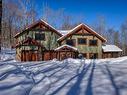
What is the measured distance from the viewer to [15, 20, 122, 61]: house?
137 feet

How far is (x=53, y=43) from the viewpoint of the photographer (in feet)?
145

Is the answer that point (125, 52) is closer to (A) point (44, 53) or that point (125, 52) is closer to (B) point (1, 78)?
(A) point (44, 53)

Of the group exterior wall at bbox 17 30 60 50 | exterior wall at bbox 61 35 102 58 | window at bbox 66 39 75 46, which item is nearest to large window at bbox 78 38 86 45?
exterior wall at bbox 61 35 102 58

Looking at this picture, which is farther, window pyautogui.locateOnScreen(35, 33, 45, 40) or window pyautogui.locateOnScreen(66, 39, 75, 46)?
window pyautogui.locateOnScreen(66, 39, 75, 46)

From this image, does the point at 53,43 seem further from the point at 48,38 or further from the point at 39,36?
the point at 39,36

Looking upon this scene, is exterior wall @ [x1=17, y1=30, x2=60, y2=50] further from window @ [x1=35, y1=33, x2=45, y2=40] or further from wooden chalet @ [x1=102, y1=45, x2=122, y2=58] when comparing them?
wooden chalet @ [x1=102, y1=45, x2=122, y2=58]

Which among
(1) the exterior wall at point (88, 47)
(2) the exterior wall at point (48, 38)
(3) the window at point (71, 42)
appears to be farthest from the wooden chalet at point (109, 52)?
(2) the exterior wall at point (48, 38)

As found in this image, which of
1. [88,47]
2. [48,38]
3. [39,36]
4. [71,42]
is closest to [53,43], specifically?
[48,38]

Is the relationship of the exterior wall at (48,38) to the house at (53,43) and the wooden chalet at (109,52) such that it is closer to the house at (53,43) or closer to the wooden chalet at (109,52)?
the house at (53,43)

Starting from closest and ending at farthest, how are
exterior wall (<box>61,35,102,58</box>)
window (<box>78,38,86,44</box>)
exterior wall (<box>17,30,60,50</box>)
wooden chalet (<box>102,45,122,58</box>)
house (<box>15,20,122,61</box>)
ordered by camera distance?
house (<box>15,20,122,61</box>) → exterior wall (<box>17,30,60,50</box>) → exterior wall (<box>61,35,102,58</box>) → window (<box>78,38,86,44</box>) → wooden chalet (<box>102,45,122,58</box>)

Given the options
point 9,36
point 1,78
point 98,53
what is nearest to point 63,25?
point 9,36

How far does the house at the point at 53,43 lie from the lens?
4188 cm

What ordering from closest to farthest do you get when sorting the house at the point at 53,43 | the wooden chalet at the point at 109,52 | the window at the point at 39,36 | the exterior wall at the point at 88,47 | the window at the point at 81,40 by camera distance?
the house at the point at 53,43, the window at the point at 39,36, the exterior wall at the point at 88,47, the window at the point at 81,40, the wooden chalet at the point at 109,52

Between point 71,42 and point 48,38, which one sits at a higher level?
point 48,38
